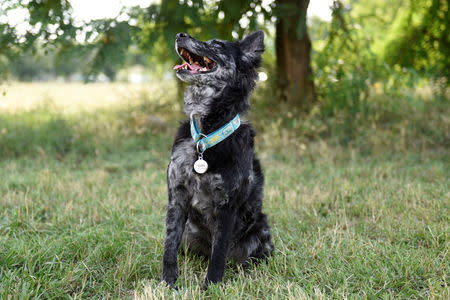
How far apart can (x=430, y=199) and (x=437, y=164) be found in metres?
2.00

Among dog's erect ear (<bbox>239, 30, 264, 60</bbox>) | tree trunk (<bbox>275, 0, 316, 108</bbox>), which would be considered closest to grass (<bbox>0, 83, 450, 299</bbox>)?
tree trunk (<bbox>275, 0, 316, 108</bbox>)

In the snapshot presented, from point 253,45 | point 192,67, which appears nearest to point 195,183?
point 192,67

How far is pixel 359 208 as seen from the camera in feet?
16.2

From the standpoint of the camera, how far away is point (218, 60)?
3494 mm

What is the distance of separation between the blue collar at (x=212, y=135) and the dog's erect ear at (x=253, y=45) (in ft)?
2.37

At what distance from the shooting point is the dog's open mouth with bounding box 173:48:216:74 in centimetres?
350

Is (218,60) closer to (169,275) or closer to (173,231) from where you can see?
(173,231)

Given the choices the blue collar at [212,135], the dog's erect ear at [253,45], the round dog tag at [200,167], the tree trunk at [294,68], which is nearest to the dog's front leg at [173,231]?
the round dog tag at [200,167]

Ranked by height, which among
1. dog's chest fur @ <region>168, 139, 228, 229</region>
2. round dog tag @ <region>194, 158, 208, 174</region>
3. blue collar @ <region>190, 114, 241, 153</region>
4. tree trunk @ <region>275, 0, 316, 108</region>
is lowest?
dog's chest fur @ <region>168, 139, 228, 229</region>

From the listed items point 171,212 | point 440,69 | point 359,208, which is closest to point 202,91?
point 171,212

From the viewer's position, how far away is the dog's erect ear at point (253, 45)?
146 inches

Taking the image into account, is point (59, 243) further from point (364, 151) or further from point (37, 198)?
point (364, 151)

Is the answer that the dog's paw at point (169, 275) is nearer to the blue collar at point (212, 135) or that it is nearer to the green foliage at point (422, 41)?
the blue collar at point (212, 135)

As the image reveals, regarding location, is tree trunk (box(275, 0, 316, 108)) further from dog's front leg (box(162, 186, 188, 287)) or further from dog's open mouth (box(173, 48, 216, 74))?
dog's front leg (box(162, 186, 188, 287))
